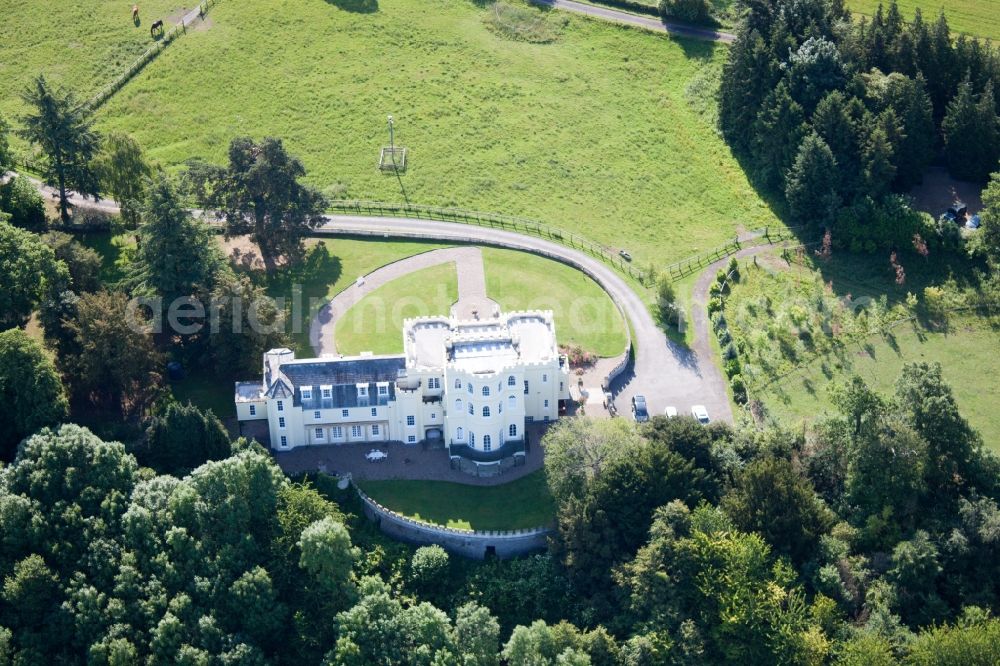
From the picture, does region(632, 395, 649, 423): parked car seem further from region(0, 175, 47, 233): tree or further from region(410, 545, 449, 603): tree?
region(0, 175, 47, 233): tree

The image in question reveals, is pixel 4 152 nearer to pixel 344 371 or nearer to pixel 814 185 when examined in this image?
pixel 344 371

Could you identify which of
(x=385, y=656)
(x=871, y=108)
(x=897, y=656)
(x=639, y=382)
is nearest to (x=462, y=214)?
(x=639, y=382)

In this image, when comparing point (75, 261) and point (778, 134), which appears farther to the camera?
point (778, 134)

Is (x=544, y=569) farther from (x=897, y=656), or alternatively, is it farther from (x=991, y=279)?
(x=991, y=279)

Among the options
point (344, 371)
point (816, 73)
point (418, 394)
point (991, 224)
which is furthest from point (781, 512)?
point (816, 73)

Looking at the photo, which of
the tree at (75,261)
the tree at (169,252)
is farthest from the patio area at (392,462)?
the tree at (75,261)

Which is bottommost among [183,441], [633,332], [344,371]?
[183,441]
